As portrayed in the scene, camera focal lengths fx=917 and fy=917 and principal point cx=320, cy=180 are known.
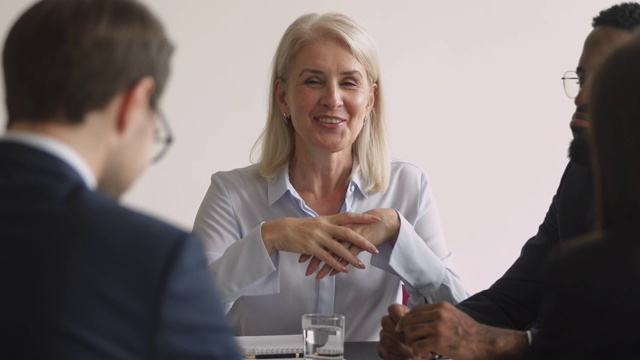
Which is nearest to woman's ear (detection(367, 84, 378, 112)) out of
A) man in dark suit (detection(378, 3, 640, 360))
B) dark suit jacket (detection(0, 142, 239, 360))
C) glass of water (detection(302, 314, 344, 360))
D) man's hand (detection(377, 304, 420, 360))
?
man in dark suit (detection(378, 3, 640, 360))

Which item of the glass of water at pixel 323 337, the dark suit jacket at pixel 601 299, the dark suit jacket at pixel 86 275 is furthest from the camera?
the glass of water at pixel 323 337

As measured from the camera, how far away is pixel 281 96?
3.04 metres

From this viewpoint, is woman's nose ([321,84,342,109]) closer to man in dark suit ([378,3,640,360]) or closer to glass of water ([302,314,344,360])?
man in dark suit ([378,3,640,360])

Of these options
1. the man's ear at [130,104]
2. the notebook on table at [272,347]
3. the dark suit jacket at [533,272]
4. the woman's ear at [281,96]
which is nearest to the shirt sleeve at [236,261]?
the notebook on table at [272,347]

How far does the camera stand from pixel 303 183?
9.65ft

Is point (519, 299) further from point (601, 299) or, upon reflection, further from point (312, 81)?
point (601, 299)

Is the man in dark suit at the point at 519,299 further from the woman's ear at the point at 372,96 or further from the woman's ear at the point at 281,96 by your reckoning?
the woman's ear at the point at 281,96

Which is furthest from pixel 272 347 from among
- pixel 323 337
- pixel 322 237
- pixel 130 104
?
pixel 130 104

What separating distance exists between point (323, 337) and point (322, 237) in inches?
18.8

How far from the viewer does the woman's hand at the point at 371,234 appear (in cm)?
260

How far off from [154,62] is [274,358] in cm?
105

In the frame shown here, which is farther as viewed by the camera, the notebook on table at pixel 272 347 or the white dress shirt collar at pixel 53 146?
the notebook on table at pixel 272 347

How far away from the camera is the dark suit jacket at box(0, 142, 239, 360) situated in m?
1.11

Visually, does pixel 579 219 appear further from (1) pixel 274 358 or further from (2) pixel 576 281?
(2) pixel 576 281
